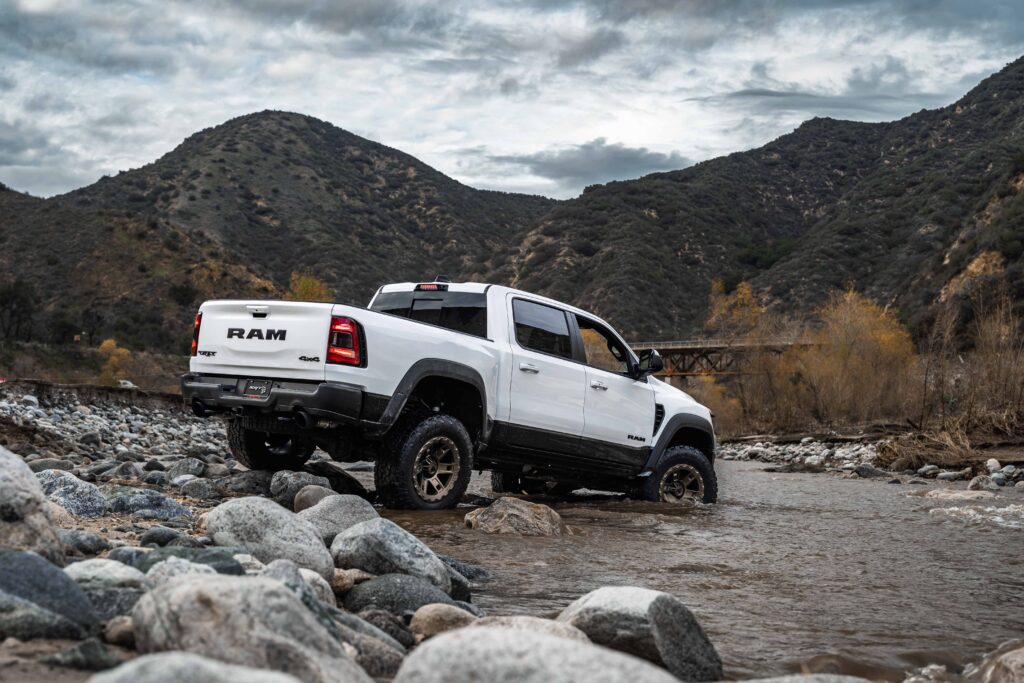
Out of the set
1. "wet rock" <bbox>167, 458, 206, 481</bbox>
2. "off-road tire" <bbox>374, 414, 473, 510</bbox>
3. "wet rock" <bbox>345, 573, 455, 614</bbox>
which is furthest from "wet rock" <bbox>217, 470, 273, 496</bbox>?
"wet rock" <bbox>345, 573, 455, 614</bbox>

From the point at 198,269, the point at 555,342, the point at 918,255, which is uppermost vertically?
the point at 918,255

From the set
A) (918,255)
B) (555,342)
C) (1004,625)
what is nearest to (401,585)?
(1004,625)

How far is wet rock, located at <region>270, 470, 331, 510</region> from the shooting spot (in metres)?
9.01

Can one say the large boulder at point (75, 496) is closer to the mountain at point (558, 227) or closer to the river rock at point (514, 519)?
the river rock at point (514, 519)

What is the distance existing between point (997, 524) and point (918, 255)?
6600cm

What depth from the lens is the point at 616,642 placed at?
4582mm

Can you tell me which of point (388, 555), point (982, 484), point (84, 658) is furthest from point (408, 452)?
point (982, 484)

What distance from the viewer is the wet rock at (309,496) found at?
8.29 m

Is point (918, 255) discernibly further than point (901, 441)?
Yes

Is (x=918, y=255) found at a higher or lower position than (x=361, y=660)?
higher

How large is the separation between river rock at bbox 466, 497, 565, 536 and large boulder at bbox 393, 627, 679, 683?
5.81 metres

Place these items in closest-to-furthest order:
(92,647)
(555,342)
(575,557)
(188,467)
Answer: (92,647), (575,557), (555,342), (188,467)

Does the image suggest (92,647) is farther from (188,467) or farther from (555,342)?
(188,467)

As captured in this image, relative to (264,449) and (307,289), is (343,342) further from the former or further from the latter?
(307,289)
